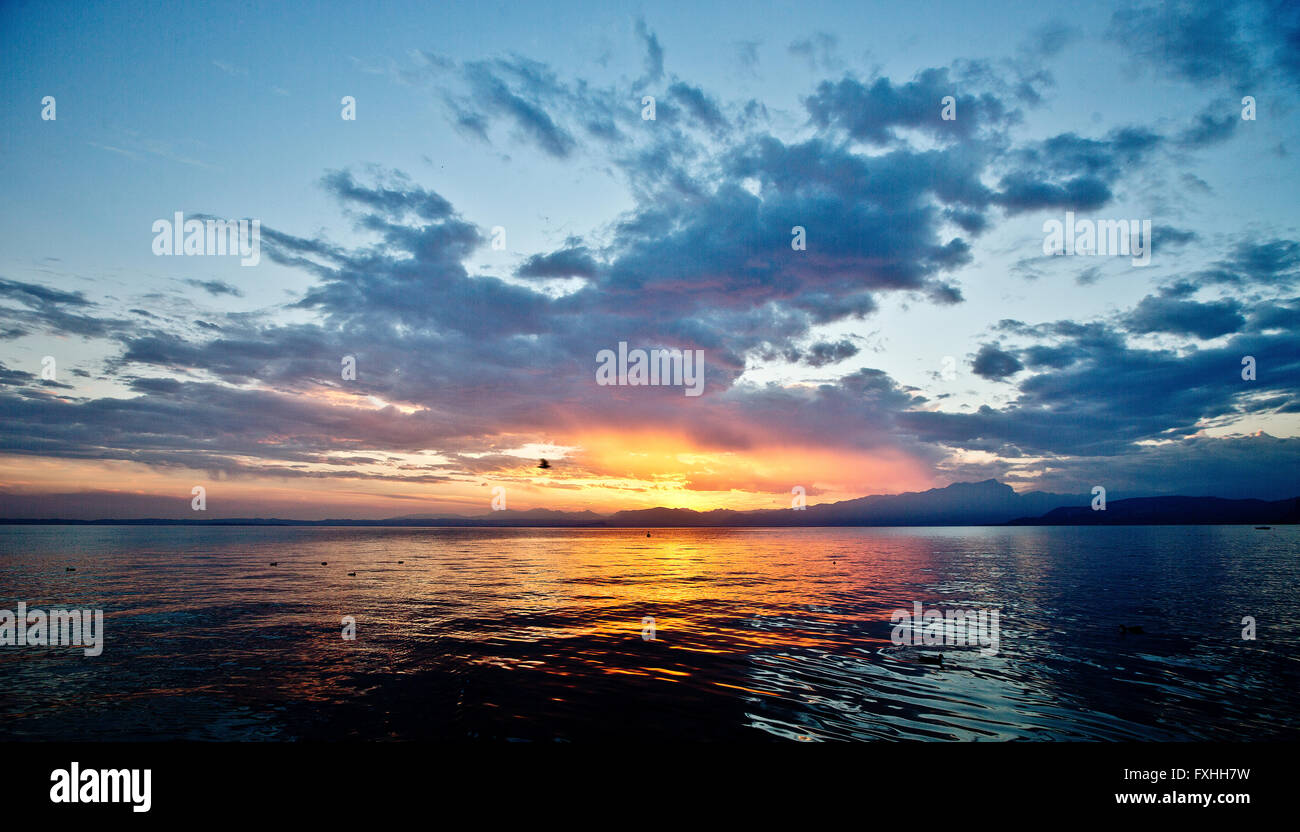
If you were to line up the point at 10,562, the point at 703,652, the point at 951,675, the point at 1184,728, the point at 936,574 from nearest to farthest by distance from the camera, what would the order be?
the point at 1184,728 < the point at 951,675 < the point at 703,652 < the point at 936,574 < the point at 10,562

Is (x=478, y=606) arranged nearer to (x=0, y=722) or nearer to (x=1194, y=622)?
(x=0, y=722)

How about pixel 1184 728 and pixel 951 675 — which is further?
pixel 951 675

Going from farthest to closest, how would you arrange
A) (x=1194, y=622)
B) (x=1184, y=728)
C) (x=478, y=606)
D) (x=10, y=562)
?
(x=10, y=562) < (x=478, y=606) < (x=1194, y=622) < (x=1184, y=728)

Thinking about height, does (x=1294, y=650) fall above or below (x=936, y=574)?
above

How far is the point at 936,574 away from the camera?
2501 inches

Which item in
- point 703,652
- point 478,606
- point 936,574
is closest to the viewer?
point 703,652

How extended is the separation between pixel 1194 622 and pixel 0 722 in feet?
179
